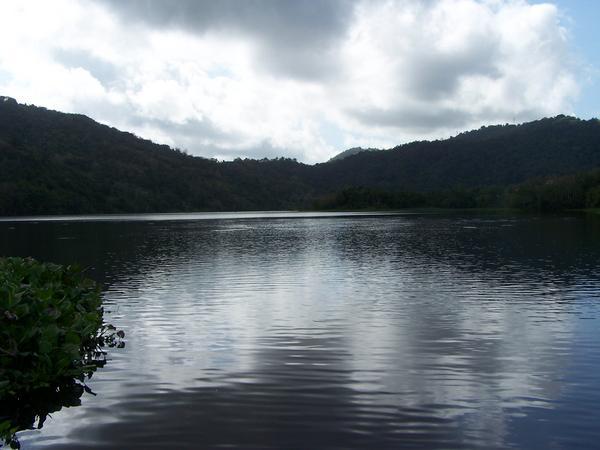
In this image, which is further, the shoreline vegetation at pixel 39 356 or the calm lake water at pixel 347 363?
the shoreline vegetation at pixel 39 356

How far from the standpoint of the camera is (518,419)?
1212 centimetres

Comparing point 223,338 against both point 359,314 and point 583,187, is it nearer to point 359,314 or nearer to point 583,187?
point 359,314

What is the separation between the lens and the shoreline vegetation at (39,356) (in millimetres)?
13398

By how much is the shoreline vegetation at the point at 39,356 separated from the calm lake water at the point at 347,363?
0.53 meters

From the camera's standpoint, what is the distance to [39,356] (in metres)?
14.3

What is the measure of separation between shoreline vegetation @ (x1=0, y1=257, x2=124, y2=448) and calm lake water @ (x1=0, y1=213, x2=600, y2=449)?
0.53 m

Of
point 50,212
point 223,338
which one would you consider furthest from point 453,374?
point 50,212

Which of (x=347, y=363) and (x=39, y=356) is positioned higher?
(x=39, y=356)

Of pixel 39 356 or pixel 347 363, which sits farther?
pixel 347 363

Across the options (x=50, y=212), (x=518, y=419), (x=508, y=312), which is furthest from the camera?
(x=50, y=212)

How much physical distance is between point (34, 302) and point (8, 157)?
193m

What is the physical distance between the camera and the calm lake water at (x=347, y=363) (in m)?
11.7

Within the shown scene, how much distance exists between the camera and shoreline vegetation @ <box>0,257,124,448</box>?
44.0ft

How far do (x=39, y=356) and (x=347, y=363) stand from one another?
8393mm
